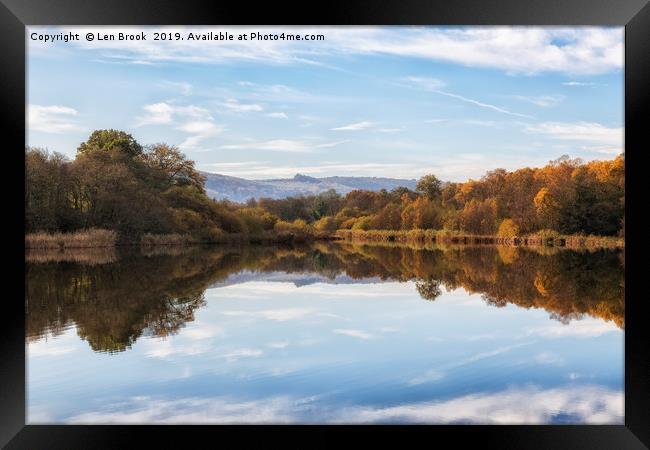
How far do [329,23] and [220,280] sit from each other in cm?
947

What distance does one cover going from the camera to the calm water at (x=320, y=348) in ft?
16.2

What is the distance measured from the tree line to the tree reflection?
3.12 meters

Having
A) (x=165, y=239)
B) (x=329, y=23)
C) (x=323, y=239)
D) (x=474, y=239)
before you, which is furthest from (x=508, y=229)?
(x=329, y=23)

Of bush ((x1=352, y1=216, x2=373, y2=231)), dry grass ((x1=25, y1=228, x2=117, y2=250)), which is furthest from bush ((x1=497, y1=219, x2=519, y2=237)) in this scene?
dry grass ((x1=25, y1=228, x2=117, y2=250))

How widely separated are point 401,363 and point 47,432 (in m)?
3.55

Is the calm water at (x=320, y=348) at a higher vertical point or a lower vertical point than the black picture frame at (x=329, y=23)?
lower

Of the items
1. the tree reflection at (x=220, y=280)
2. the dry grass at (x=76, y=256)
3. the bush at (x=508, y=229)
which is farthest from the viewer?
the bush at (x=508, y=229)

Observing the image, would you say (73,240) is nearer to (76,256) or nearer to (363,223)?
(76,256)

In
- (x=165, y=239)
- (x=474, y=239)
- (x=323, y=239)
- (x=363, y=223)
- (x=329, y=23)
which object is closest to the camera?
(x=329, y=23)

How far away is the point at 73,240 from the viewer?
19.8 metres

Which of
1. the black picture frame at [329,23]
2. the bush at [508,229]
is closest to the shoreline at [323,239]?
the bush at [508,229]

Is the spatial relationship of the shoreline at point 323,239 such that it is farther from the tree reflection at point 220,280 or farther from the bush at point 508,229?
the tree reflection at point 220,280

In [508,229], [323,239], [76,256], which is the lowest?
[76,256]

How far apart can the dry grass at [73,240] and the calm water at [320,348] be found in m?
6.14
